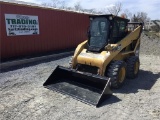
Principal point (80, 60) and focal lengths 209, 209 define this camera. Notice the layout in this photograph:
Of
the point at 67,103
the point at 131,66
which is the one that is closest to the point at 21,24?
the point at 131,66

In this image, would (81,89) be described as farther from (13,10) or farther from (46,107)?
(13,10)

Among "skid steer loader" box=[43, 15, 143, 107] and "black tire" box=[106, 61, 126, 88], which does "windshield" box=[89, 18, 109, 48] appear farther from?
"black tire" box=[106, 61, 126, 88]

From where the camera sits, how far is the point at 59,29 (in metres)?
13.3

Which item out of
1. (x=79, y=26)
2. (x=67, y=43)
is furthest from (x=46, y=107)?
(x=79, y=26)

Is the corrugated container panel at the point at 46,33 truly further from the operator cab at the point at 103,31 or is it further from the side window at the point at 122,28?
the side window at the point at 122,28

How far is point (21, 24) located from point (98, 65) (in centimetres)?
604

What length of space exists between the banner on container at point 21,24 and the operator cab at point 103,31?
4.87 meters

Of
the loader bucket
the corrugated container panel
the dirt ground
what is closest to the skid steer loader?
the loader bucket

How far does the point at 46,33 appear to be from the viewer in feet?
40.7

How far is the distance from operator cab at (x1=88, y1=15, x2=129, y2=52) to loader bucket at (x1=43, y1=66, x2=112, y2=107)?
1072 mm

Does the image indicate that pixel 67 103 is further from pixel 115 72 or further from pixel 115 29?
pixel 115 29

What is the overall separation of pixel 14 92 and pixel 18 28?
17.2ft

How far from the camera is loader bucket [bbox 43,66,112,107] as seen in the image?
5.49 metres

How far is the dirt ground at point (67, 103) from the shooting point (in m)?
4.77
